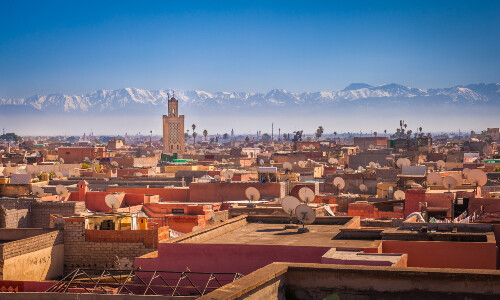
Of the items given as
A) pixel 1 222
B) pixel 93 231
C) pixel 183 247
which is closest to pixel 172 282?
pixel 183 247

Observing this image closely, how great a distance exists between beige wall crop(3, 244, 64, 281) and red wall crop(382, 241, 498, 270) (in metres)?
7.47

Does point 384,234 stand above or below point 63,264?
above

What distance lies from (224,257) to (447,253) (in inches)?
132

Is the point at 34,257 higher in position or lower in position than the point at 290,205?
lower

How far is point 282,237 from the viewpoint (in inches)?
539

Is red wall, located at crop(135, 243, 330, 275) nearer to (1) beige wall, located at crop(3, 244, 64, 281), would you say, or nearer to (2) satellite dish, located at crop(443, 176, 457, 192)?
(1) beige wall, located at crop(3, 244, 64, 281)

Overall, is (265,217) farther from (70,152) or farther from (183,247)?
(70,152)

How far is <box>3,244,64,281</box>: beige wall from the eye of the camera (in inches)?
→ 580

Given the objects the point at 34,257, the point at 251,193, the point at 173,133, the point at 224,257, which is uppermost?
the point at 173,133

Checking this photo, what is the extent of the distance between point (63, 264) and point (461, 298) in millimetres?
11177

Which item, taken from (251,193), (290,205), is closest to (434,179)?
(251,193)

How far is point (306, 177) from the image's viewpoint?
48281mm

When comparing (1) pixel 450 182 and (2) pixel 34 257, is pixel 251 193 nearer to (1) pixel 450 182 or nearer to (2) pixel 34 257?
(1) pixel 450 182

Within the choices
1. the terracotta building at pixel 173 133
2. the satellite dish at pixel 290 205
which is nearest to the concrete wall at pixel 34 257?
the satellite dish at pixel 290 205
